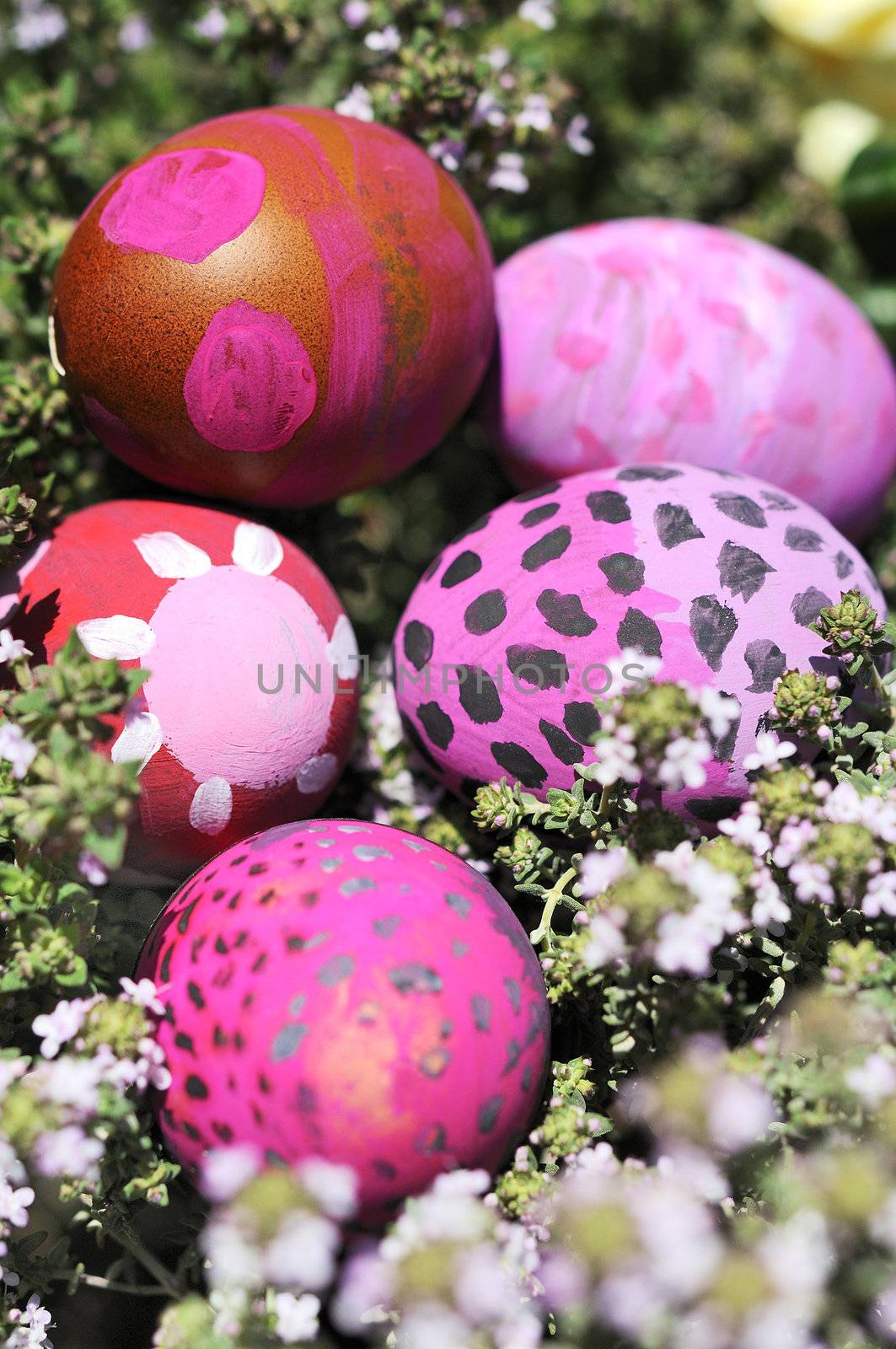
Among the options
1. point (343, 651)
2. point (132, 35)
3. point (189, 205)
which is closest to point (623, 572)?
point (343, 651)

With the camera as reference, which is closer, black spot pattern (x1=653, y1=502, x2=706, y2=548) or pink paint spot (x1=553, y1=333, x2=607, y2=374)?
black spot pattern (x1=653, y1=502, x2=706, y2=548)

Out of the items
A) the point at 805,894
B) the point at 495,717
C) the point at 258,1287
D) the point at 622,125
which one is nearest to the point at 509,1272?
the point at 258,1287

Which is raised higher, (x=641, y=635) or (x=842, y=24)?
(x=842, y=24)

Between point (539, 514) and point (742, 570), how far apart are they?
253 millimetres

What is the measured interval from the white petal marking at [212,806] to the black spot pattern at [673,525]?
0.58 m

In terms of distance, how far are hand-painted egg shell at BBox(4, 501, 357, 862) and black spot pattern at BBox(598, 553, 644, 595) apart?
0.35 meters

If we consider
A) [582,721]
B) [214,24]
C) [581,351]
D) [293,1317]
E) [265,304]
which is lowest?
[293,1317]

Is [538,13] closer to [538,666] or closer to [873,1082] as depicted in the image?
[538,666]

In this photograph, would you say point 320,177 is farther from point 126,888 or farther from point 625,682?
point 126,888

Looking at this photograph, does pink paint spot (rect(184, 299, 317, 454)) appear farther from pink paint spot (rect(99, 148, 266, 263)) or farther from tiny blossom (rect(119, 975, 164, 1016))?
tiny blossom (rect(119, 975, 164, 1016))

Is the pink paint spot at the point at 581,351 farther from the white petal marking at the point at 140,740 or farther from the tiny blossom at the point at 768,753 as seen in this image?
the white petal marking at the point at 140,740

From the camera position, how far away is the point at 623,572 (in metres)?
1.23

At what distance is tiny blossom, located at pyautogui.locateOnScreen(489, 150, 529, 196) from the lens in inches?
62.9

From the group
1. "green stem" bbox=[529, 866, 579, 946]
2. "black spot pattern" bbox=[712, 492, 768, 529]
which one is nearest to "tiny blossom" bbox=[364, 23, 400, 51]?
"black spot pattern" bbox=[712, 492, 768, 529]
